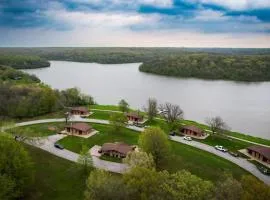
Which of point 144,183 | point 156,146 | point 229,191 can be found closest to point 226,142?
point 156,146

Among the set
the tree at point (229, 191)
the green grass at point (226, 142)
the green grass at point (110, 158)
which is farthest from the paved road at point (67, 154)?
the green grass at point (226, 142)

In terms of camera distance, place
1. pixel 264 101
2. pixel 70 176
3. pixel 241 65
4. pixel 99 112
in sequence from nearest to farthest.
→ pixel 70 176 → pixel 99 112 → pixel 264 101 → pixel 241 65

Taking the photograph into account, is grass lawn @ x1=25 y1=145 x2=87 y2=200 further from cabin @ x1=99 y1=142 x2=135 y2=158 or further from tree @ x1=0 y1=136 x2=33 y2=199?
cabin @ x1=99 y1=142 x2=135 y2=158

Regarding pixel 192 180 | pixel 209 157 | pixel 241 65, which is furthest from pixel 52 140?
pixel 241 65

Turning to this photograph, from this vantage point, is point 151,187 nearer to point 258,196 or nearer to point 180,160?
point 258,196

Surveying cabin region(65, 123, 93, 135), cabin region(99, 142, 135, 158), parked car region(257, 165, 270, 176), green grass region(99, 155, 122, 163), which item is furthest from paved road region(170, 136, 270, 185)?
cabin region(65, 123, 93, 135)

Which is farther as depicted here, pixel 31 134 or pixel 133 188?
pixel 31 134

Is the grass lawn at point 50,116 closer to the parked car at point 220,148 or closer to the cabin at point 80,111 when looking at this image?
the cabin at point 80,111
